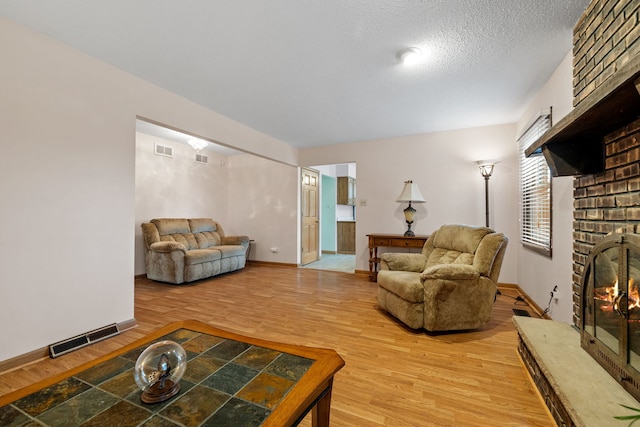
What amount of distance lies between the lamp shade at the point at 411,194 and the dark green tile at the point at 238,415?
144 inches

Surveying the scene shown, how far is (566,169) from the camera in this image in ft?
5.42

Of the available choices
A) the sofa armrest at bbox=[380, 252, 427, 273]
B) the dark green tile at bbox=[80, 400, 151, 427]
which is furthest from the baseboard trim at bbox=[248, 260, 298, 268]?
the dark green tile at bbox=[80, 400, 151, 427]

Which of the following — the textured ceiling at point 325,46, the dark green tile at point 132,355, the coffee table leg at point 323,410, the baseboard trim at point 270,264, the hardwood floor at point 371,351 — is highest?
the textured ceiling at point 325,46

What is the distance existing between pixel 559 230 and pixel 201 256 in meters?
4.47

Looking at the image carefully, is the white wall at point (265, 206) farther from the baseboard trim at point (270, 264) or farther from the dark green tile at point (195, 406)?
the dark green tile at point (195, 406)

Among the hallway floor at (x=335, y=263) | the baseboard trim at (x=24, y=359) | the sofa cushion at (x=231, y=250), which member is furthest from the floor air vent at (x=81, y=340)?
the hallway floor at (x=335, y=263)

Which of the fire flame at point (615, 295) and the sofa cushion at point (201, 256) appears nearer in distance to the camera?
the fire flame at point (615, 295)

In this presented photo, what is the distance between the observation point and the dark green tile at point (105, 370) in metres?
0.99

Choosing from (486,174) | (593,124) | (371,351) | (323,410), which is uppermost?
(486,174)

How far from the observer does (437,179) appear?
4.30 metres

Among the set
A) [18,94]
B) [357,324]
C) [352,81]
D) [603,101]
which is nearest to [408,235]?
[357,324]

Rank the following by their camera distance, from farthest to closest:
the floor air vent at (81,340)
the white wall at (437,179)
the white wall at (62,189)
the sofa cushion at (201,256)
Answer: the sofa cushion at (201,256) < the white wall at (437,179) < the floor air vent at (81,340) < the white wall at (62,189)

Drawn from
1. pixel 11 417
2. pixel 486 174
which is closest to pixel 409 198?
pixel 486 174

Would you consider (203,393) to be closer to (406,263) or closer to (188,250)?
(406,263)
